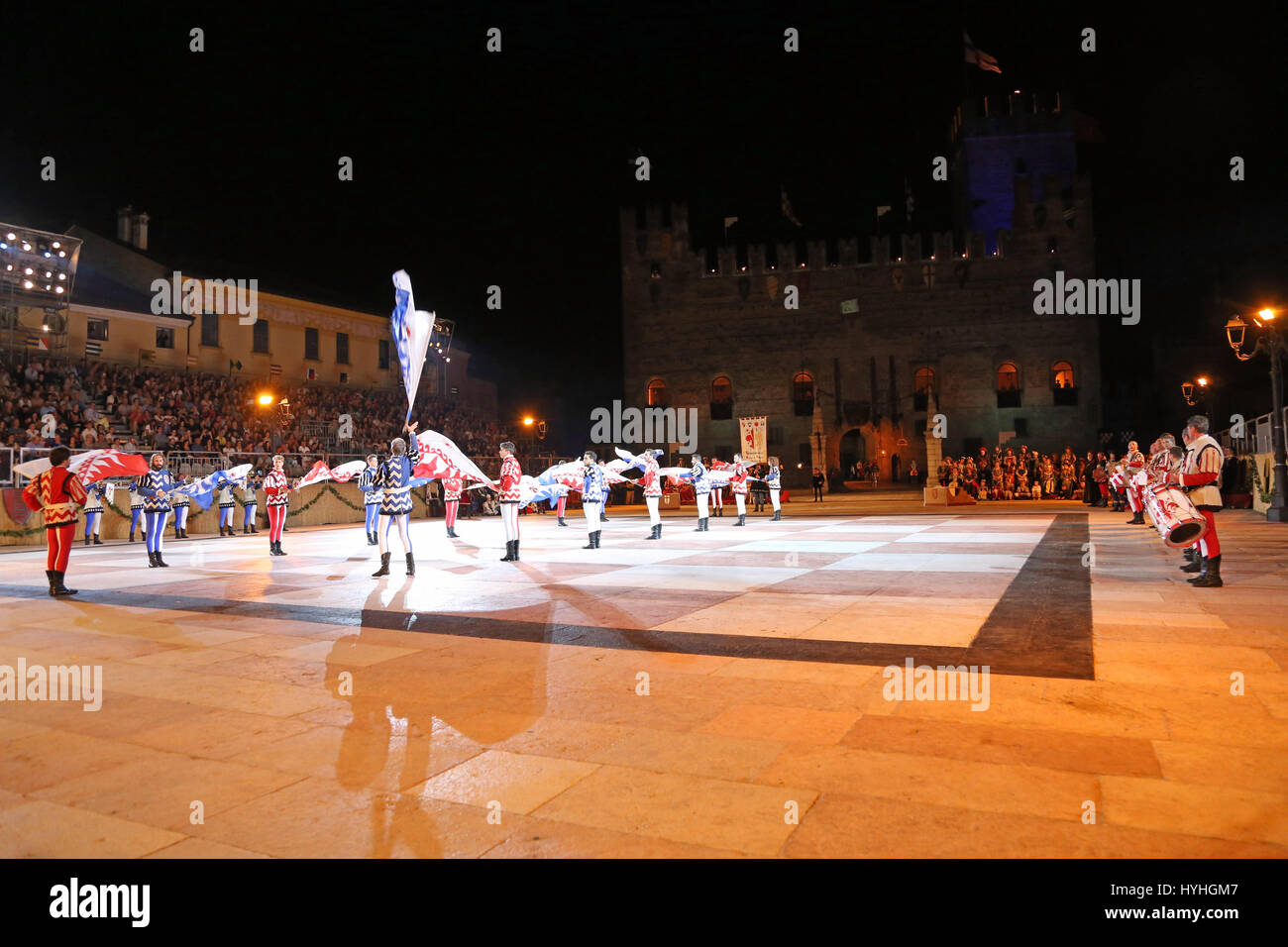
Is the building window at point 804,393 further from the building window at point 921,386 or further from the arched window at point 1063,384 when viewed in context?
the arched window at point 1063,384

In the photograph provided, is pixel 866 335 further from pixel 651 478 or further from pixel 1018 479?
pixel 651 478

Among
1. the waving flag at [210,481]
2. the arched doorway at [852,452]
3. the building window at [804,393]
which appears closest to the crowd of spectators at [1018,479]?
the arched doorway at [852,452]

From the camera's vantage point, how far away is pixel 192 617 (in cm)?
781

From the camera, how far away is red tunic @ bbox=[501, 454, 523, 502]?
13605mm

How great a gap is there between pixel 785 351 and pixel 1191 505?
3945 centimetres

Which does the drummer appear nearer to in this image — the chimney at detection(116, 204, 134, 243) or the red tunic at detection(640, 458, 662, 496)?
the red tunic at detection(640, 458, 662, 496)

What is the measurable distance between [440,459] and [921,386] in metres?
38.2

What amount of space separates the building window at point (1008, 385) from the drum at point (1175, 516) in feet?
125

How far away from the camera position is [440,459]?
13.8 metres

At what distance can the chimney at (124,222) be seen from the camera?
1372 inches

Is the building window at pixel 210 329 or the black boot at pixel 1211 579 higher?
the building window at pixel 210 329

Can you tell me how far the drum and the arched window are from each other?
38621 mm
